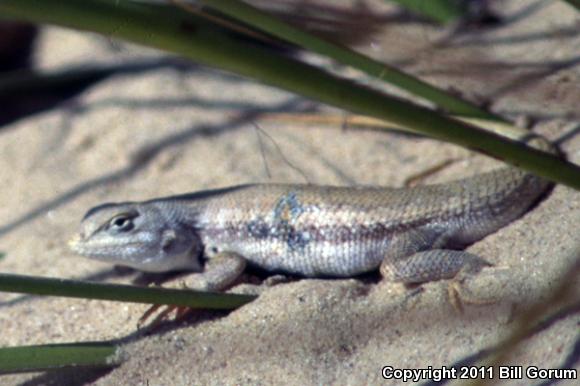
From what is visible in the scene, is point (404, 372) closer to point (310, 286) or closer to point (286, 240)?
point (310, 286)

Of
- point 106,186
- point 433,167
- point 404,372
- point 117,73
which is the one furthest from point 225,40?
point 117,73

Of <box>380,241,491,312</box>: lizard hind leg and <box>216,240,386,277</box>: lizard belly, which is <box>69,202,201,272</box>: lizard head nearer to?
<box>216,240,386,277</box>: lizard belly

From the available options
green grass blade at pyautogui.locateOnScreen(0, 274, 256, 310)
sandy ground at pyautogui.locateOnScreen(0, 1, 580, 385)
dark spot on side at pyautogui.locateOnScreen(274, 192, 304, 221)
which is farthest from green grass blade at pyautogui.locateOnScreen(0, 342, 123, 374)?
dark spot on side at pyautogui.locateOnScreen(274, 192, 304, 221)

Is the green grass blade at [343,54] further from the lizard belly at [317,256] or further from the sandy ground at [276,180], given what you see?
the lizard belly at [317,256]

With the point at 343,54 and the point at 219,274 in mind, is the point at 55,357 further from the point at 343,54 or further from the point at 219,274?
the point at 343,54

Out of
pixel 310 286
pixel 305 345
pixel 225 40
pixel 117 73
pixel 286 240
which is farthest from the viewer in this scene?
pixel 117 73

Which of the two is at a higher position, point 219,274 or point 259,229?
point 259,229

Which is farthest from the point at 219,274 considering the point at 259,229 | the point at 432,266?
the point at 432,266
